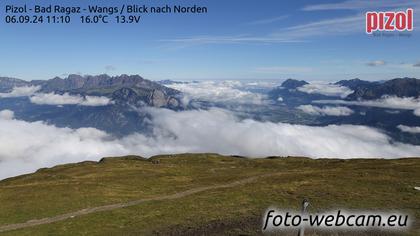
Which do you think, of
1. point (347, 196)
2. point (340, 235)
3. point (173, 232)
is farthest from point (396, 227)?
point (173, 232)

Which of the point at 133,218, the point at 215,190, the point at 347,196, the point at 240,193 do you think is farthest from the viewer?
the point at 215,190

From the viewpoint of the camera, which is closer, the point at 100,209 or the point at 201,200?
the point at 100,209

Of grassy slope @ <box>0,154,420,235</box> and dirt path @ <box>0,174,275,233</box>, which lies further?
dirt path @ <box>0,174,275,233</box>

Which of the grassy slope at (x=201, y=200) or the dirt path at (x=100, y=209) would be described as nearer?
the grassy slope at (x=201, y=200)

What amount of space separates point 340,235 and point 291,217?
636 centimetres

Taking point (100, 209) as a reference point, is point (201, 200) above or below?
above

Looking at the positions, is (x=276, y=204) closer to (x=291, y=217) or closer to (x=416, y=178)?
(x=291, y=217)

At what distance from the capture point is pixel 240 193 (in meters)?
62.8

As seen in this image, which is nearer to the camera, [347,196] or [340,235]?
[340,235]

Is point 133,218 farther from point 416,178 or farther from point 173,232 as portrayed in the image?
point 416,178

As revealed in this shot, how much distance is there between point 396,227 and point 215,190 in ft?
108

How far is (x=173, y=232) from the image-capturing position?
142 feet

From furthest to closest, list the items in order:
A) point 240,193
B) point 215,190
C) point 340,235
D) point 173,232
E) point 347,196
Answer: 1. point 215,190
2. point 240,193
3. point 347,196
4. point 173,232
5. point 340,235

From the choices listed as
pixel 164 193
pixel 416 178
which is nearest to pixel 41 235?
pixel 164 193
